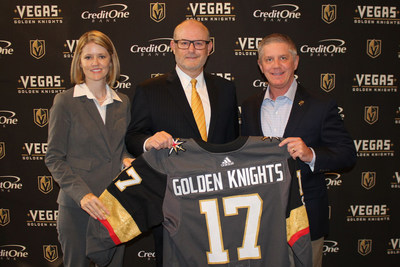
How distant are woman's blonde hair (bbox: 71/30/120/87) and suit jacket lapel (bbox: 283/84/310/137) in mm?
1244

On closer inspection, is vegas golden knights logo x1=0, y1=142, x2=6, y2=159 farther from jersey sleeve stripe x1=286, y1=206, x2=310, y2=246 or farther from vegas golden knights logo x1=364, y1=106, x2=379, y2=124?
vegas golden knights logo x1=364, y1=106, x2=379, y2=124

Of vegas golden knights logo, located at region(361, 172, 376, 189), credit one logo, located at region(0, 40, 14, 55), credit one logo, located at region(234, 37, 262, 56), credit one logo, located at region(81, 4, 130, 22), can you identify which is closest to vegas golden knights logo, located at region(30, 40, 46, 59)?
credit one logo, located at region(0, 40, 14, 55)

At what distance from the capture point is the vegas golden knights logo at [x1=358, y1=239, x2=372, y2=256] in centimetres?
318

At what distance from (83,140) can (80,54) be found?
575 millimetres

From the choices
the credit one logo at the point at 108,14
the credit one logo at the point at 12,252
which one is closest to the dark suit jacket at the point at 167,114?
the credit one logo at the point at 108,14

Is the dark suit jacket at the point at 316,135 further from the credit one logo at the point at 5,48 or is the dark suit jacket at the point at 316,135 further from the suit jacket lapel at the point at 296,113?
the credit one logo at the point at 5,48

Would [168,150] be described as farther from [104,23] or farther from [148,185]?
[104,23]

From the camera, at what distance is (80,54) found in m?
2.02

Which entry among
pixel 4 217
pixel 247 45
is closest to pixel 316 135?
pixel 247 45

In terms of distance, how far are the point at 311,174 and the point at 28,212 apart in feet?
9.18

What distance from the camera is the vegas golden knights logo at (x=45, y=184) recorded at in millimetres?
3100

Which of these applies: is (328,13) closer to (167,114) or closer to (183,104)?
(183,104)

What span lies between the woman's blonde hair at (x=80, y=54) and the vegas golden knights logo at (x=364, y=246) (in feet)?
9.60

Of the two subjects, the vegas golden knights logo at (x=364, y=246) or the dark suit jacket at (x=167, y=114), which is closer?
the dark suit jacket at (x=167, y=114)
